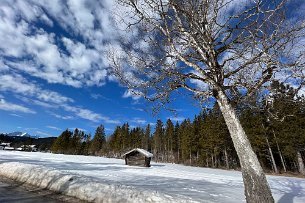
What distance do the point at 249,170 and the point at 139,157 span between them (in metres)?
32.4

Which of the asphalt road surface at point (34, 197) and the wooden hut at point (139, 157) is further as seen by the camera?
the wooden hut at point (139, 157)

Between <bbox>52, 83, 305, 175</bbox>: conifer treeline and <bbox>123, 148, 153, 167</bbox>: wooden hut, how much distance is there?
1193cm

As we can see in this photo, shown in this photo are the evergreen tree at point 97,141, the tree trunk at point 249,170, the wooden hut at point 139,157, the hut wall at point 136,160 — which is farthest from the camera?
the evergreen tree at point 97,141

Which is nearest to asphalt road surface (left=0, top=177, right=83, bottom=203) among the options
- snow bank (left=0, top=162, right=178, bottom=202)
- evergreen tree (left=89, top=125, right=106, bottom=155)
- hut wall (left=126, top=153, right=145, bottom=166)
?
snow bank (left=0, top=162, right=178, bottom=202)

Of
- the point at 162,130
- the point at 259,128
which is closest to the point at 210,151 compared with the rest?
the point at 259,128

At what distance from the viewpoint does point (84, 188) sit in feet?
25.8

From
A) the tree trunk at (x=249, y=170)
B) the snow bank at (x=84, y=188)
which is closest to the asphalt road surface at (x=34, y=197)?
the snow bank at (x=84, y=188)

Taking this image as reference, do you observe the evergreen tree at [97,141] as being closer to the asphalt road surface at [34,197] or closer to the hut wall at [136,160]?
the hut wall at [136,160]

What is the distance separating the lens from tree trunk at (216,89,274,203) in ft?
15.7

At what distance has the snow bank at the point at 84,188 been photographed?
22.6 ft

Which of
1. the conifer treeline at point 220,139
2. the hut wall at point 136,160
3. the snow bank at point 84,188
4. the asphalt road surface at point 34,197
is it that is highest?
the conifer treeline at point 220,139

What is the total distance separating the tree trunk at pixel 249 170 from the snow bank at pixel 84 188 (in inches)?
102

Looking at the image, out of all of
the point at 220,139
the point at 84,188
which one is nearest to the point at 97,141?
the point at 220,139

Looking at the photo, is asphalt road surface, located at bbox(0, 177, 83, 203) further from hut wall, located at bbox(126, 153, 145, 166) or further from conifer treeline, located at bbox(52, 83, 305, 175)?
hut wall, located at bbox(126, 153, 145, 166)
